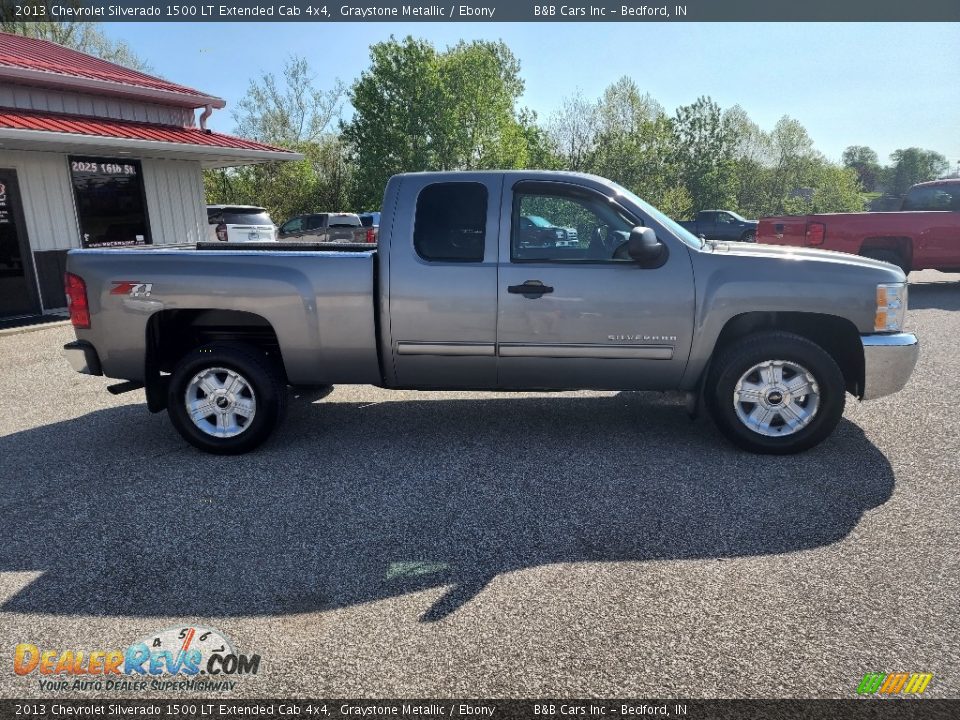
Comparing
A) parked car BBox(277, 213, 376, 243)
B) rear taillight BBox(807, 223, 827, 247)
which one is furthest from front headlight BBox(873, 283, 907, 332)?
parked car BBox(277, 213, 376, 243)

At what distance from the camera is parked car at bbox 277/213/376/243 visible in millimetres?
21000

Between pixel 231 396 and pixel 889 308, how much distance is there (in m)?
4.59

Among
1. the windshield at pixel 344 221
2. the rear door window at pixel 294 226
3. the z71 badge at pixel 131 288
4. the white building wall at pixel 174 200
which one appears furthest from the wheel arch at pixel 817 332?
the rear door window at pixel 294 226

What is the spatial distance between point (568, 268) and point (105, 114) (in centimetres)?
1122

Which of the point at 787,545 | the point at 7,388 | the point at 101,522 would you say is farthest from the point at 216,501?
the point at 7,388

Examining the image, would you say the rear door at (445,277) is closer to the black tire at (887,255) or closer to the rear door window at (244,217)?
the black tire at (887,255)

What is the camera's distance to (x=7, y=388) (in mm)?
6598

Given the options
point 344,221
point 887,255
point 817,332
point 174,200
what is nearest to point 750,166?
point 344,221

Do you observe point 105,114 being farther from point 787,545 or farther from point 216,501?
point 787,545

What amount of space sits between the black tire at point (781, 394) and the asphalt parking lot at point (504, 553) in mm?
163

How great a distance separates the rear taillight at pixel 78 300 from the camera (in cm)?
455

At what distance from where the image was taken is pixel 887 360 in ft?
14.1

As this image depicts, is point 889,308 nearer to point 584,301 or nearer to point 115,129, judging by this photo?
point 584,301

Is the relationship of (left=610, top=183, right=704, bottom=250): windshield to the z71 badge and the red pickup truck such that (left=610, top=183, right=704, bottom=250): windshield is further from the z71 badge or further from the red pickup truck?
the red pickup truck
